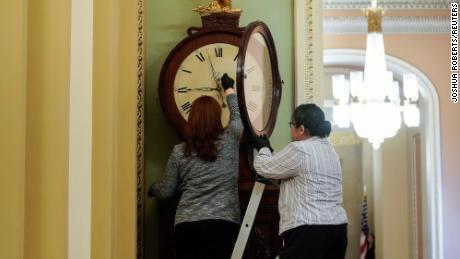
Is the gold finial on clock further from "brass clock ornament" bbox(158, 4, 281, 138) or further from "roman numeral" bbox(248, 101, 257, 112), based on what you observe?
"roman numeral" bbox(248, 101, 257, 112)

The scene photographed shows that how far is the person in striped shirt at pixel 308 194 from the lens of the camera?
246cm

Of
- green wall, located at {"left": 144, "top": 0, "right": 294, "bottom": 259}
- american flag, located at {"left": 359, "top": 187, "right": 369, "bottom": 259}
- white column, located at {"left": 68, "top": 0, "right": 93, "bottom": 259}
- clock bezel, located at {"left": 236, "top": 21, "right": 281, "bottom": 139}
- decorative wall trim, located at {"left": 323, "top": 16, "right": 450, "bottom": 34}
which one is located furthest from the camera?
american flag, located at {"left": 359, "top": 187, "right": 369, "bottom": 259}

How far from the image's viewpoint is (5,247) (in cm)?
99

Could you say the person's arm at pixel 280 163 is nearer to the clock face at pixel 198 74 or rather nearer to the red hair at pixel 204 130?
the red hair at pixel 204 130

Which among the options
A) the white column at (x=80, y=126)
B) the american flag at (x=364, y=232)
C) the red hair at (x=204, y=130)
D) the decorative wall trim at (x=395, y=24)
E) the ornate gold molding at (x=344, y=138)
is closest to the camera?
the white column at (x=80, y=126)

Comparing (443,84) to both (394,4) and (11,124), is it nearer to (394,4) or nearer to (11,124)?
(394,4)

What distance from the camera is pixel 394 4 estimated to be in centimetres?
575

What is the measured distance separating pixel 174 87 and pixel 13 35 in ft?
6.53

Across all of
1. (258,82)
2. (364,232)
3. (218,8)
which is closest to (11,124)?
(258,82)

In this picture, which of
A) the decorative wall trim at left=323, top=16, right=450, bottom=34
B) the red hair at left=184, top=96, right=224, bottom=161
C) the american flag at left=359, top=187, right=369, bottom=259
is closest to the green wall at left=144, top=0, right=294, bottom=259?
the red hair at left=184, top=96, right=224, bottom=161

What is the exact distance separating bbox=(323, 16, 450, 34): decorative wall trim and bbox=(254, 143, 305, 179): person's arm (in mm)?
3613

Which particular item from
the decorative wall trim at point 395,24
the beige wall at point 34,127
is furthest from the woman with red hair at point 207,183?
the decorative wall trim at point 395,24

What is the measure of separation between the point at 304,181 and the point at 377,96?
8.84 feet

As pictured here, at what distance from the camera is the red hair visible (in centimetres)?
262
